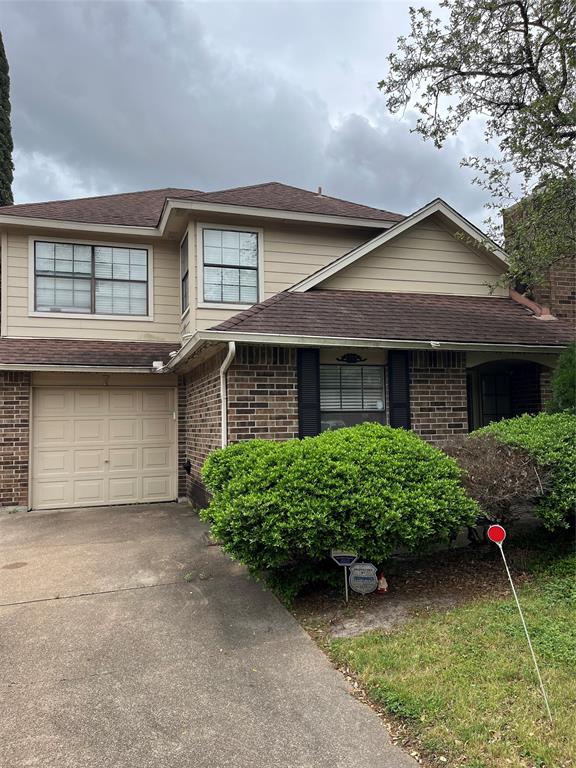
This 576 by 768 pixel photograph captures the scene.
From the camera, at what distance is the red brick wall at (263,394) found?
709 cm

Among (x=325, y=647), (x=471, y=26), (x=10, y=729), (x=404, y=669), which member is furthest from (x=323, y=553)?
(x=471, y=26)

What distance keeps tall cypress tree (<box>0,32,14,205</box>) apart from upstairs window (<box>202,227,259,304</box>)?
1036 cm

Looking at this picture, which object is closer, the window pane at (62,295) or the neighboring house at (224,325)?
the neighboring house at (224,325)

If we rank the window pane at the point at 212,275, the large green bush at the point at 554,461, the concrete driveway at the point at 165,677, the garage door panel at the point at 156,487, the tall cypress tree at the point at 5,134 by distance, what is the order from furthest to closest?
the tall cypress tree at the point at 5,134 < the garage door panel at the point at 156,487 < the window pane at the point at 212,275 < the large green bush at the point at 554,461 < the concrete driveway at the point at 165,677

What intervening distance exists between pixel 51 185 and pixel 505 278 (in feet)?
84.4

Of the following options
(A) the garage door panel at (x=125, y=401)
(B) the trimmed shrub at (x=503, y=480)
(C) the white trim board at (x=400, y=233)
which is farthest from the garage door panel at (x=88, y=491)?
(B) the trimmed shrub at (x=503, y=480)

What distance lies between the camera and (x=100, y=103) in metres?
15.4

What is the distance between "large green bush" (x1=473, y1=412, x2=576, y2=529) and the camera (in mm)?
5070

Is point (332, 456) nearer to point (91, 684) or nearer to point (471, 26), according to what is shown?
point (91, 684)

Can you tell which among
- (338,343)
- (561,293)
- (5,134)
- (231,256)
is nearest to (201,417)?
(338,343)

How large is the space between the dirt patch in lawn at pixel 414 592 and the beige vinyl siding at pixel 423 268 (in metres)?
4.97

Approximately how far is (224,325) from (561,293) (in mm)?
6635

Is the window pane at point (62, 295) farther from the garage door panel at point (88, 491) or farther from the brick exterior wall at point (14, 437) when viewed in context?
the garage door panel at point (88, 491)

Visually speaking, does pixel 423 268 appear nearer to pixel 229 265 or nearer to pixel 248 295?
pixel 248 295
